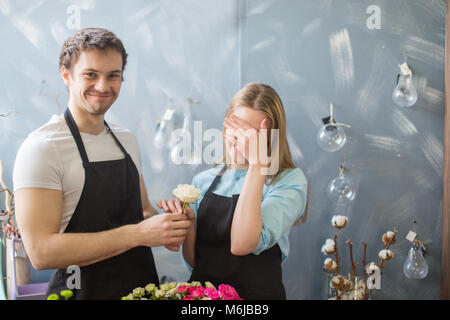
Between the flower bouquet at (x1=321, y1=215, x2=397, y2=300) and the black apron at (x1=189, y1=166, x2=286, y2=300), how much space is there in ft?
1.16

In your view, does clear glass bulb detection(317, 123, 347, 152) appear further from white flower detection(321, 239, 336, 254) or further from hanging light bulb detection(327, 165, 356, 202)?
white flower detection(321, 239, 336, 254)

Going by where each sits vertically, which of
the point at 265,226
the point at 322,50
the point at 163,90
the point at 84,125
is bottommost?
the point at 265,226

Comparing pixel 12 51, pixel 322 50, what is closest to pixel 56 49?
pixel 12 51

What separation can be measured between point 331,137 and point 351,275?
0.61m

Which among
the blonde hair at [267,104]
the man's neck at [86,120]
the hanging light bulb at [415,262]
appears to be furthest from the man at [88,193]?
the hanging light bulb at [415,262]

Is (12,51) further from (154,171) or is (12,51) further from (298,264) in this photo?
(298,264)

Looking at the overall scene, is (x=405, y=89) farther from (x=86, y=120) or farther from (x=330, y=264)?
(x=86, y=120)

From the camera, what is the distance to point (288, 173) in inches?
54.7

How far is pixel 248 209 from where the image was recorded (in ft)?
4.12

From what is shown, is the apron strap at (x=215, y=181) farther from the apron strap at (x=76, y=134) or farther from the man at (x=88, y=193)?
the apron strap at (x=76, y=134)

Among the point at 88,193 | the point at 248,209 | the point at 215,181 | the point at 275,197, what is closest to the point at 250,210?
the point at 248,209

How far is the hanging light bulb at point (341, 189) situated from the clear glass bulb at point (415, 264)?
0.36 metres

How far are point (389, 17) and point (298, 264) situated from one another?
1.14m

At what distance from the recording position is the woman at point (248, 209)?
1.28 meters
